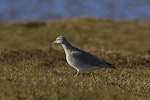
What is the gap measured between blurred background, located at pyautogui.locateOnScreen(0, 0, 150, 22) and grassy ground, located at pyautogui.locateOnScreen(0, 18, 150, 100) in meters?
48.7

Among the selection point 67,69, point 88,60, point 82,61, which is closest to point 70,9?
point 67,69

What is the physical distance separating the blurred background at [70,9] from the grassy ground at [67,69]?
48.7 meters

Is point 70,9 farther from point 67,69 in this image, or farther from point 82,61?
point 82,61

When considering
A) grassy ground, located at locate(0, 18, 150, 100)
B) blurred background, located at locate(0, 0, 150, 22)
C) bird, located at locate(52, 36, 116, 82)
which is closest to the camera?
grassy ground, located at locate(0, 18, 150, 100)

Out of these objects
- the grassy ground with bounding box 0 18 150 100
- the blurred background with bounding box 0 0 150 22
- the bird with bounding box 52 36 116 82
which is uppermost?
the bird with bounding box 52 36 116 82

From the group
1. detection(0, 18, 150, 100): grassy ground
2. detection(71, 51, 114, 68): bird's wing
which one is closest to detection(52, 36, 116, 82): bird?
detection(71, 51, 114, 68): bird's wing

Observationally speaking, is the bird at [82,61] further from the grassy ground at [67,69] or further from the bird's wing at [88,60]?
the grassy ground at [67,69]

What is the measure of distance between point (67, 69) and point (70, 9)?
80.0 meters

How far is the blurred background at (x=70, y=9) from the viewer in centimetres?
8994

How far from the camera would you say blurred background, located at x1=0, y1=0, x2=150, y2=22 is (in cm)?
8994

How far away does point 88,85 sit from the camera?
1512 cm

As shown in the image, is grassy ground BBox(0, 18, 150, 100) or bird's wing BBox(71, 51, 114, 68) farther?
bird's wing BBox(71, 51, 114, 68)

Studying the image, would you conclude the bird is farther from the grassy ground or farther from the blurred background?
the blurred background

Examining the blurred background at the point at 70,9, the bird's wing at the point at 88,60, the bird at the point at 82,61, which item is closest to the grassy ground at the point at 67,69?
the bird at the point at 82,61
